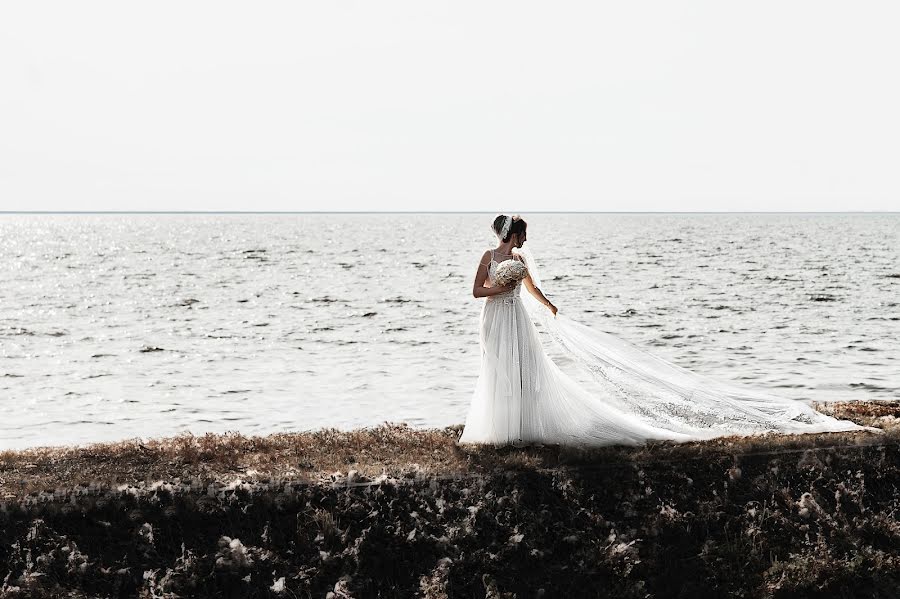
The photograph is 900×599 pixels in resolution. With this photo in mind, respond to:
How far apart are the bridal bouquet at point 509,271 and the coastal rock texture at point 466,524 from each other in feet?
6.73

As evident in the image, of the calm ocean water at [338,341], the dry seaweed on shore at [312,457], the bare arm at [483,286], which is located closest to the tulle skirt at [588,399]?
the bare arm at [483,286]

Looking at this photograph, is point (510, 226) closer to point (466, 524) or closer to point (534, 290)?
point (534, 290)

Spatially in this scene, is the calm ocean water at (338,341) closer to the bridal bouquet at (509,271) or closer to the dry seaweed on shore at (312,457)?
the dry seaweed on shore at (312,457)

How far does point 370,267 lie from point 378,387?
166 feet

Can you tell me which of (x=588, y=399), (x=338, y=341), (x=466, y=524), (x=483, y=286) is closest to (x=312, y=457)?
(x=466, y=524)

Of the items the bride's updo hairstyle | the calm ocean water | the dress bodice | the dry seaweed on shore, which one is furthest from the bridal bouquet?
the calm ocean water

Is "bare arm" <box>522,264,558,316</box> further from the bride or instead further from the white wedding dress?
the white wedding dress

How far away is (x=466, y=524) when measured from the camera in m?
8.49

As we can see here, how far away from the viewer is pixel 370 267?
69188 millimetres

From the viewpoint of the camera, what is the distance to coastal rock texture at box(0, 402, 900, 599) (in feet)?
26.0

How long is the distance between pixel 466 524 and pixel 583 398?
9.77 ft

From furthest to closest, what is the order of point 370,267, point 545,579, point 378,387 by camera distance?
1. point 370,267
2. point 378,387
3. point 545,579

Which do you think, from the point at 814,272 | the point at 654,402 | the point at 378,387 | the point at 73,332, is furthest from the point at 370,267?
the point at 654,402

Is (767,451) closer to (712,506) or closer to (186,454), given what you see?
A: (712,506)
